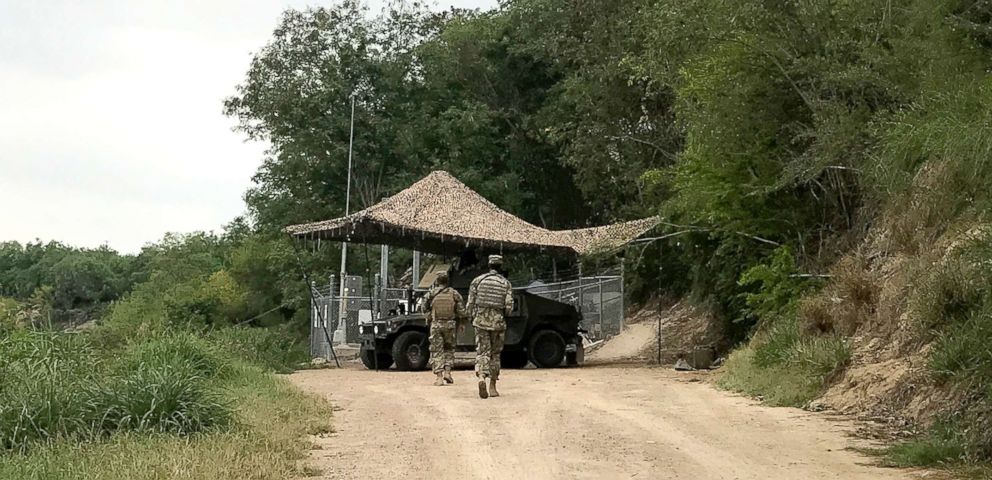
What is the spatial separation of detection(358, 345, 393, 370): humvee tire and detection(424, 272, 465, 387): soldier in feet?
17.2

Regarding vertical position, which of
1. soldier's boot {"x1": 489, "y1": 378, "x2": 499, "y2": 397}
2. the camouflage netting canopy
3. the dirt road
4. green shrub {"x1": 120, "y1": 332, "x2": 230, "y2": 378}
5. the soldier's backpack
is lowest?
the dirt road

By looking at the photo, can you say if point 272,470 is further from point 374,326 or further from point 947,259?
point 374,326

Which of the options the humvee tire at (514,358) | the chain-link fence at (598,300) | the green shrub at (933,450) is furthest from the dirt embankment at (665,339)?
the green shrub at (933,450)

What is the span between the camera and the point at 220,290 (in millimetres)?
55000

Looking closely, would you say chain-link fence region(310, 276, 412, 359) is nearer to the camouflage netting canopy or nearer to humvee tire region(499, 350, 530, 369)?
the camouflage netting canopy

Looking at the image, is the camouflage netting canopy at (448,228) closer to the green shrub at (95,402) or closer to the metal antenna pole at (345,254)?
the metal antenna pole at (345,254)

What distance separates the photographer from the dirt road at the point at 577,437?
26.5 ft

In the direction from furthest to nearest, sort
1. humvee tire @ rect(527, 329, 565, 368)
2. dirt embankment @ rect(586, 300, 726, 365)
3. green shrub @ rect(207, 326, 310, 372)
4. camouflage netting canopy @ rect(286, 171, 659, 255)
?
dirt embankment @ rect(586, 300, 726, 365) < camouflage netting canopy @ rect(286, 171, 659, 255) < humvee tire @ rect(527, 329, 565, 368) < green shrub @ rect(207, 326, 310, 372)

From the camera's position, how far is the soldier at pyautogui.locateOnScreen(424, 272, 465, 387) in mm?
15789

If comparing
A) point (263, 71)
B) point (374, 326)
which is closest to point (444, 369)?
point (374, 326)

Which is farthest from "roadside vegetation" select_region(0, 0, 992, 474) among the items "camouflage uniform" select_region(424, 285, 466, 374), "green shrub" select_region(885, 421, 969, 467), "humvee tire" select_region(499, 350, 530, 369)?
"humvee tire" select_region(499, 350, 530, 369)

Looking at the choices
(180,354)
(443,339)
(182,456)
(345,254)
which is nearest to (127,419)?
(182,456)

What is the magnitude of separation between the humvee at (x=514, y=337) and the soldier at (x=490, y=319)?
624 cm

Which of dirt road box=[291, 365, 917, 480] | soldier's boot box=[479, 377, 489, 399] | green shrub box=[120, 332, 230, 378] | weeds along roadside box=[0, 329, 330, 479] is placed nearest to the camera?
weeds along roadside box=[0, 329, 330, 479]
